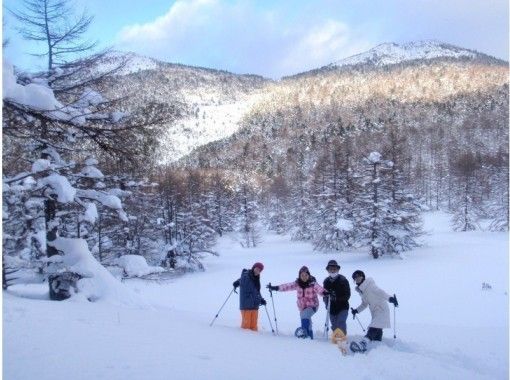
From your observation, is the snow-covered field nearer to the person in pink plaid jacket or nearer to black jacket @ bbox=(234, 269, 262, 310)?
the person in pink plaid jacket

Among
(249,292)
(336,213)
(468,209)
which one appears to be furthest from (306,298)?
(468,209)

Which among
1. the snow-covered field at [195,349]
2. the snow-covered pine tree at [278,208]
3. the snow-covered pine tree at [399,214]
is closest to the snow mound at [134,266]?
the snow-covered field at [195,349]

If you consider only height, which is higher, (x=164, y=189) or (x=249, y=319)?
(x=164, y=189)

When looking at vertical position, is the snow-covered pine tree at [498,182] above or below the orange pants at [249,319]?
above

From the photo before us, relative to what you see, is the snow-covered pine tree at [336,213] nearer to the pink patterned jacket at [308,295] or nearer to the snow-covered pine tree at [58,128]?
the pink patterned jacket at [308,295]

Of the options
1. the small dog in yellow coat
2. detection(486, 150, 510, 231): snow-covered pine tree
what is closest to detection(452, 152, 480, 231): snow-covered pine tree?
detection(486, 150, 510, 231): snow-covered pine tree

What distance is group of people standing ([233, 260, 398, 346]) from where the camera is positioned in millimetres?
8531

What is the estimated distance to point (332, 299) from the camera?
890 cm

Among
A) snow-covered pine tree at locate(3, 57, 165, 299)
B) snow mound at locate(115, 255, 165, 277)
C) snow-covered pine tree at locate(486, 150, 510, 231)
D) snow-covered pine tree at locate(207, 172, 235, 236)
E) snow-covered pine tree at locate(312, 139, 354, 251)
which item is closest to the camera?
snow-covered pine tree at locate(3, 57, 165, 299)

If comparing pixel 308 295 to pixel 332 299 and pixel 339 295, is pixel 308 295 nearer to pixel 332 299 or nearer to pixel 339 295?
pixel 332 299

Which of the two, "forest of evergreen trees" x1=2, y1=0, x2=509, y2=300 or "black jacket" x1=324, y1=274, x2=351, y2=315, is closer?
"forest of evergreen trees" x1=2, y1=0, x2=509, y2=300

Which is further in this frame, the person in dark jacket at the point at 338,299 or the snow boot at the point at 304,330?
the snow boot at the point at 304,330

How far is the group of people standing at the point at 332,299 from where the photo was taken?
8531 millimetres

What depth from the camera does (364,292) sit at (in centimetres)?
871
